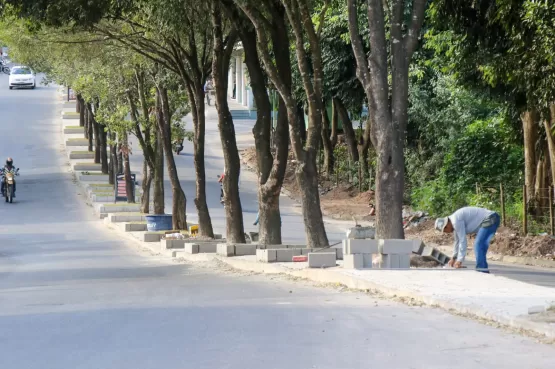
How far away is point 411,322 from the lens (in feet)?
35.2

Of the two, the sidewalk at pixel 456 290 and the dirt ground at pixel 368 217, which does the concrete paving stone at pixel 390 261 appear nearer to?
the sidewalk at pixel 456 290

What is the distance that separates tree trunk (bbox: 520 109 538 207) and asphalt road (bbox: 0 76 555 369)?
1037 centimetres

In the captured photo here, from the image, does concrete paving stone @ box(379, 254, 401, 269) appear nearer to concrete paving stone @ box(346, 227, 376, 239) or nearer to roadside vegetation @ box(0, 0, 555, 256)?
roadside vegetation @ box(0, 0, 555, 256)

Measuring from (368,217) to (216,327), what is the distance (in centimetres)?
2533

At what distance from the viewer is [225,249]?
21.7 m

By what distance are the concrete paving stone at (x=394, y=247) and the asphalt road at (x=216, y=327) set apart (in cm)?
134

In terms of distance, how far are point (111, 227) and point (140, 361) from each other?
84.4 feet

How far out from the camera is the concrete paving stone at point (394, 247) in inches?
621

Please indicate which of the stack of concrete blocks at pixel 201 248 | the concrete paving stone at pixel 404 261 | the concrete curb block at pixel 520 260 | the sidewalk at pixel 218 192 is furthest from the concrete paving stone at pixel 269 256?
the sidewalk at pixel 218 192

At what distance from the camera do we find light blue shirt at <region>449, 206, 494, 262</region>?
1639cm

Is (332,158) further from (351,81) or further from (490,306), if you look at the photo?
(490,306)

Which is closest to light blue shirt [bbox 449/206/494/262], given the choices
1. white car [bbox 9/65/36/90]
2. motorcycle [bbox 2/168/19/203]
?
motorcycle [bbox 2/168/19/203]

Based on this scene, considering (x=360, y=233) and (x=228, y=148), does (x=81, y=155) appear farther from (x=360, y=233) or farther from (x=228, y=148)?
(x=360, y=233)

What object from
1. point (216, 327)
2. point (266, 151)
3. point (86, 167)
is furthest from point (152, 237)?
point (86, 167)
